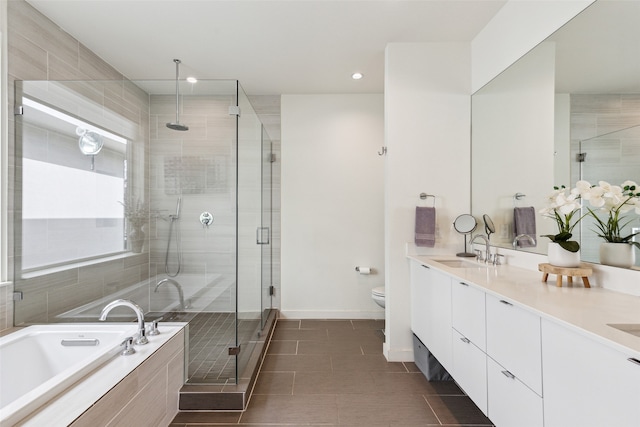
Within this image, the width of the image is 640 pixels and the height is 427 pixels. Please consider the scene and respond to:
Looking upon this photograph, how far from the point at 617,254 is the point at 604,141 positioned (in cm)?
53

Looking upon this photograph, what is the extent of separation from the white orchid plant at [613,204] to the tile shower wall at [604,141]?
4cm

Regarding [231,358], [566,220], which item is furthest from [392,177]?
[231,358]

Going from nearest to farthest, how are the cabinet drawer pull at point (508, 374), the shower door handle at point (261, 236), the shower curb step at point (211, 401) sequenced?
the cabinet drawer pull at point (508, 374)
the shower curb step at point (211, 401)
the shower door handle at point (261, 236)

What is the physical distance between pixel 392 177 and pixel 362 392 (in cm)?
162

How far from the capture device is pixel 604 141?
1.36 meters

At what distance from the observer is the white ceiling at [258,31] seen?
1989mm

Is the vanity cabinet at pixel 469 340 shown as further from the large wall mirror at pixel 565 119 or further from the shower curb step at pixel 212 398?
the shower curb step at pixel 212 398

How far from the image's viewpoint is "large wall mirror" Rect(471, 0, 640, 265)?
4.19ft


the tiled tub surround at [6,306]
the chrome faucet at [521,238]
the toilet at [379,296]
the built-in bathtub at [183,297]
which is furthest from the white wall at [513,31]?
the tiled tub surround at [6,306]

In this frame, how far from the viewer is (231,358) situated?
6.25 feet

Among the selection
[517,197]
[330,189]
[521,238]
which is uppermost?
[330,189]

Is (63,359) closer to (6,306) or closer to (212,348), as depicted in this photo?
(6,306)

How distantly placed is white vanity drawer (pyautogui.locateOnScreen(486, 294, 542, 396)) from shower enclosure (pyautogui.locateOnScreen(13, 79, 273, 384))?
5.01 feet

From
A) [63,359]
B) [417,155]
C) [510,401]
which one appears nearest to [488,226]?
[417,155]
